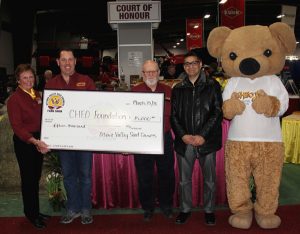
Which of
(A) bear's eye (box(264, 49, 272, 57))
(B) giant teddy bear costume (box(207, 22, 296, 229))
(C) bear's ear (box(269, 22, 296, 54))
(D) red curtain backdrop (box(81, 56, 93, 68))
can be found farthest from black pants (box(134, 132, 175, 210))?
(D) red curtain backdrop (box(81, 56, 93, 68))

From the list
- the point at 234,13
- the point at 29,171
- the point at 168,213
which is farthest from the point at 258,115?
the point at 234,13

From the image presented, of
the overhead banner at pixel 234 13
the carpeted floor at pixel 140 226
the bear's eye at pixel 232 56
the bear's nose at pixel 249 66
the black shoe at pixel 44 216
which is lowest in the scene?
the carpeted floor at pixel 140 226

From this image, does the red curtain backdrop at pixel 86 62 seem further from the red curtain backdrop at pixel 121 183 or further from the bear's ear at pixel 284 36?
the bear's ear at pixel 284 36

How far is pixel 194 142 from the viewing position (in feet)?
11.4

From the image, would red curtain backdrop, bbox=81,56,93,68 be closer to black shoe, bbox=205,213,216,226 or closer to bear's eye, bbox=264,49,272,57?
black shoe, bbox=205,213,216,226

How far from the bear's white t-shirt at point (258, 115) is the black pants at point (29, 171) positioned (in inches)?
72.8

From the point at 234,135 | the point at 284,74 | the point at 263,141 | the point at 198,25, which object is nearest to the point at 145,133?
the point at 234,135

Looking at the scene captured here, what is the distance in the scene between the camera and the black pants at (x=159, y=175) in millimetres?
3740

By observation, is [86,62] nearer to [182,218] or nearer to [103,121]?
[103,121]

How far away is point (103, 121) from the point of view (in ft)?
12.0

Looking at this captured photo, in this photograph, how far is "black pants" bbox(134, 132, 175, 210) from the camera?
374cm

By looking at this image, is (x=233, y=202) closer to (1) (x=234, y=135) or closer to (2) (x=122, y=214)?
(1) (x=234, y=135)

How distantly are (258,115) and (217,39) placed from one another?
79 cm

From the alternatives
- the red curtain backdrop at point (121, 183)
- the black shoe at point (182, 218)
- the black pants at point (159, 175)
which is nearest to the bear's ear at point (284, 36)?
the red curtain backdrop at point (121, 183)
